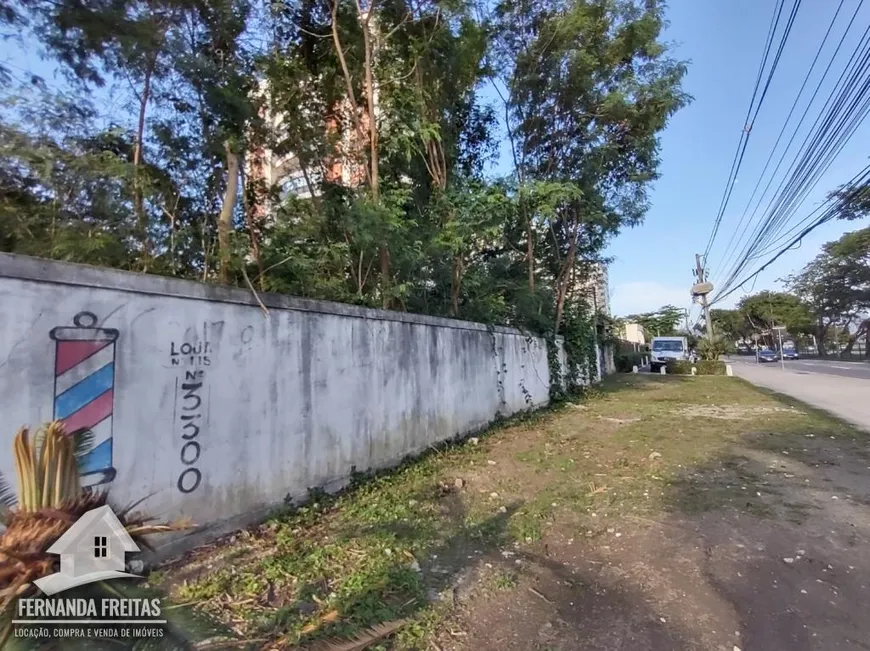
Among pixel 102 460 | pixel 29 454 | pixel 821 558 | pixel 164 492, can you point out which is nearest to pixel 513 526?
pixel 821 558

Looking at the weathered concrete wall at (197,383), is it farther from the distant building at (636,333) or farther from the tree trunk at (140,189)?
the distant building at (636,333)

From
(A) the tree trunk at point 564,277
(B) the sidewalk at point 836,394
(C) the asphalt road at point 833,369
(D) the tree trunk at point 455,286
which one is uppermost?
Answer: (A) the tree trunk at point 564,277

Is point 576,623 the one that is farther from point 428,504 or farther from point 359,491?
point 359,491

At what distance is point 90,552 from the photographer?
1929 mm

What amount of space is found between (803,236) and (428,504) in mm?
11531

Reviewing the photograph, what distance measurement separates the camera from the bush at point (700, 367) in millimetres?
23750

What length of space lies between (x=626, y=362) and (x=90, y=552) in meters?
31.4

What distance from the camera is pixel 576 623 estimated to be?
8.53ft

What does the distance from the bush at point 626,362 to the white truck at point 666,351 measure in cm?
123

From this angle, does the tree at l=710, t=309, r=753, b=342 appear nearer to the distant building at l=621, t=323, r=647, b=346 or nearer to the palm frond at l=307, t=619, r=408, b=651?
the distant building at l=621, t=323, r=647, b=346

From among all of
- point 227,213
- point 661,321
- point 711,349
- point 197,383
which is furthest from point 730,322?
point 197,383

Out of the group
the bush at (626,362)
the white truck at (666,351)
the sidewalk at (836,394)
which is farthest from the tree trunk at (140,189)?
the white truck at (666,351)

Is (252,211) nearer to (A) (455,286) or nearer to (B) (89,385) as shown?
(B) (89,385)

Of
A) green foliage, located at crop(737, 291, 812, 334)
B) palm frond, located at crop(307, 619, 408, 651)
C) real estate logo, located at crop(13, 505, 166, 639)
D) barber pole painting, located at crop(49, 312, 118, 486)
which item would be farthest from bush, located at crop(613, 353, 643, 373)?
green foliage, located at crop(737, 291, 812, 334)
